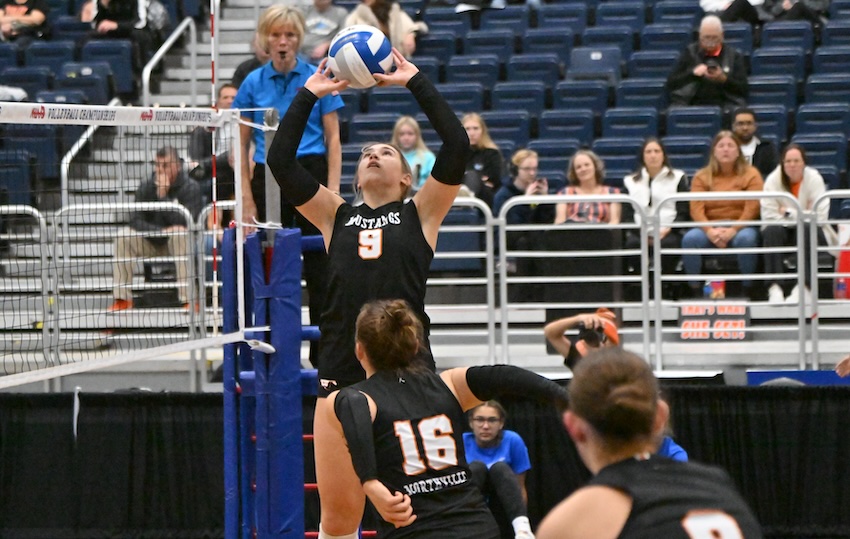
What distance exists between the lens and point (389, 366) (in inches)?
157

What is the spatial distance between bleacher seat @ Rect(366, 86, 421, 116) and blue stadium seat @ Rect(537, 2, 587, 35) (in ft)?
6.04

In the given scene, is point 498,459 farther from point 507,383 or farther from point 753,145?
point 507,383

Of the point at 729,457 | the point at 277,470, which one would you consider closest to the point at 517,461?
the point at 729,457

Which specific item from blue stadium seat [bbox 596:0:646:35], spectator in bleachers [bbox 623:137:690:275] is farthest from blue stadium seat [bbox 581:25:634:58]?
spectator in bleachers [bbox 623:137:690:275]

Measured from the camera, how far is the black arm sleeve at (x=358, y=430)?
12.4 feet

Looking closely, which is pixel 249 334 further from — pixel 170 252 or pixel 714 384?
pixel 714 384

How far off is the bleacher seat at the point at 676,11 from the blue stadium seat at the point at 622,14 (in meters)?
0.15

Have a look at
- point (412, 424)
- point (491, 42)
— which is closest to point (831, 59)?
point (491, 42)

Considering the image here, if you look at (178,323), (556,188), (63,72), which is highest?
(63,72)

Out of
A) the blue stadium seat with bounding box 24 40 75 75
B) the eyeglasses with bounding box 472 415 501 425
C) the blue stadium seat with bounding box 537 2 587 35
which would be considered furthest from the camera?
the blue stadium seat with bounding box 24 40 75 75

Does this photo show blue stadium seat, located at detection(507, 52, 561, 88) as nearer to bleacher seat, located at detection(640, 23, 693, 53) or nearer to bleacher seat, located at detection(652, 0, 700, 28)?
bleacher seat, located at detection(640, 23, 693, 53)

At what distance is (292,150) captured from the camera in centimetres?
494

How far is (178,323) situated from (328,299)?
4.08 metres

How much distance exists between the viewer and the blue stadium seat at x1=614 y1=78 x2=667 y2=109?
11109mm
